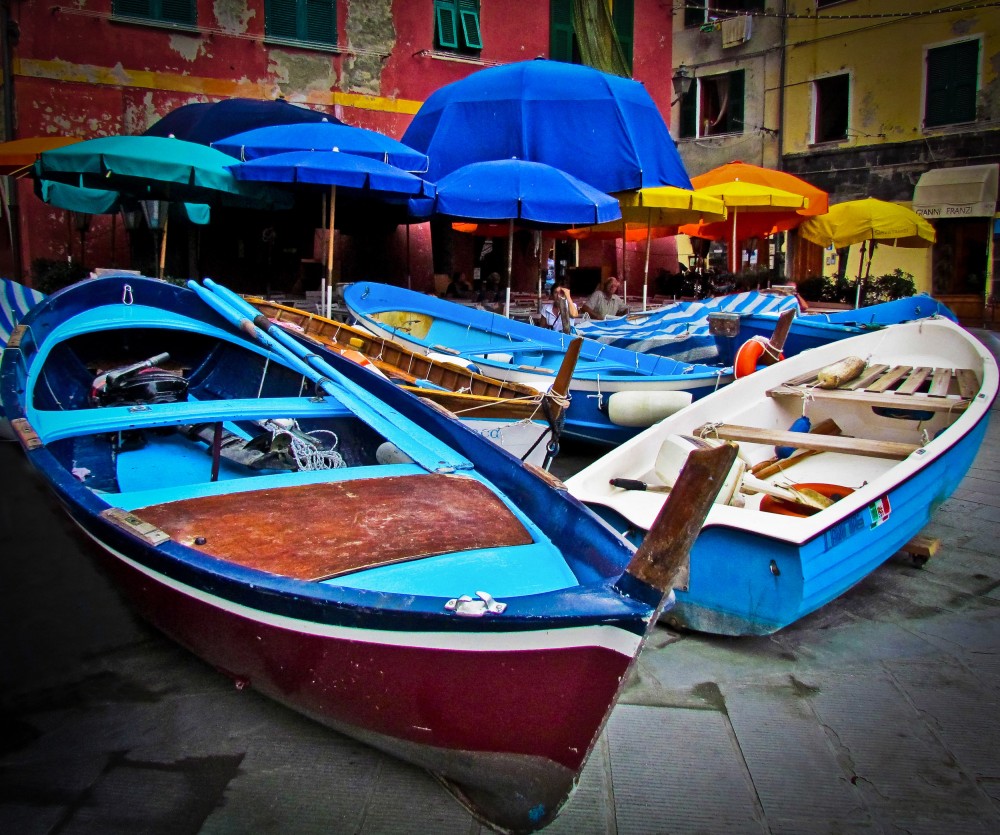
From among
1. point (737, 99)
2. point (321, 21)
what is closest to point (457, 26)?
point (321, 21)

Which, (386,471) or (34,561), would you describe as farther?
(34,561)

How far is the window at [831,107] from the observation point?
71.4 feet

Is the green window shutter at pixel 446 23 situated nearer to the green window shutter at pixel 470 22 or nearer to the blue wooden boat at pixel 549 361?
the green window shutter at pixel 470 22

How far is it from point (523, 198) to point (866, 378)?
149 inches

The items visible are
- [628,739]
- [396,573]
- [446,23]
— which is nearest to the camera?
[396,573]

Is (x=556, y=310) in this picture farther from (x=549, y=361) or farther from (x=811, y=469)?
(x=811, y=469)

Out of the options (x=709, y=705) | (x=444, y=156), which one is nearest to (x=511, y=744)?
(x=709, y=705)

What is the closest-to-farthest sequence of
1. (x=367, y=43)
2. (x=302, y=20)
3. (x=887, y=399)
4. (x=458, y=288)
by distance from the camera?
(x=887, y=399) → (x=302, y=20) → (x=367, y=43) → (x=458, y=288)

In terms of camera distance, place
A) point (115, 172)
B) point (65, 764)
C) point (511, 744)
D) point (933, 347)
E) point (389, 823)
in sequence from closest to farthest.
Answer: point (511, 744)
point (389, 823)
point (65, 764)
point (933, 347)
point (115, 172)

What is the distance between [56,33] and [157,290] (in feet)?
26.9

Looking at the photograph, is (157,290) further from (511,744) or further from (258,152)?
(511,744)

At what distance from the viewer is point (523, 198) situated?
802cm

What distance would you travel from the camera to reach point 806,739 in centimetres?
296

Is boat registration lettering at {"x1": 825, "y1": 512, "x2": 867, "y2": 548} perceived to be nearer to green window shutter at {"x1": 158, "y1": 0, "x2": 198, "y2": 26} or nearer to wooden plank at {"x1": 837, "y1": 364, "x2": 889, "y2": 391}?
wooden plank at {"x1": 837, "y1": 364, "x2": 889, "y2": 391}
